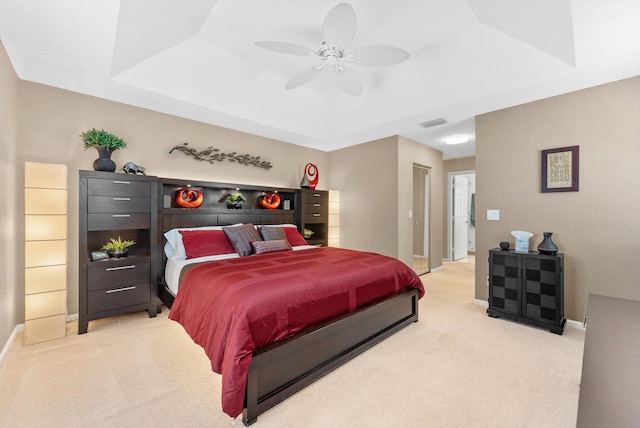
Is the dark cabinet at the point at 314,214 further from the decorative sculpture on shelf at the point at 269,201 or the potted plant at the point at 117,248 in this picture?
the potted plant at the point at 117,248

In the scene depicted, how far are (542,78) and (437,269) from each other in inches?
150

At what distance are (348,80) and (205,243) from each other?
98.1 inches

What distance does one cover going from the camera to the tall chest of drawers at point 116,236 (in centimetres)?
281

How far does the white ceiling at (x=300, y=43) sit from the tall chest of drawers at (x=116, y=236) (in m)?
1.10

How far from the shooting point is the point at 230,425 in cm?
161

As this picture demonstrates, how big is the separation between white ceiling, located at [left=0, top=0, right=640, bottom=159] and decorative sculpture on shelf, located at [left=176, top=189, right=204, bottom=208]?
1.08m

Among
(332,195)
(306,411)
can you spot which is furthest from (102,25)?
(332,195)

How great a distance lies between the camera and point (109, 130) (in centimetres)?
330

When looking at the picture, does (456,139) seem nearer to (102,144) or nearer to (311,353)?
(311,353)

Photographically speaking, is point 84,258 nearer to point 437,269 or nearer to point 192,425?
point 192,425

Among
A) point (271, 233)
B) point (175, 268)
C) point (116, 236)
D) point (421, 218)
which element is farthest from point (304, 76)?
point (421, 218)

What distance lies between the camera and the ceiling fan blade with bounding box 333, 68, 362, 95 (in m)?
2.77

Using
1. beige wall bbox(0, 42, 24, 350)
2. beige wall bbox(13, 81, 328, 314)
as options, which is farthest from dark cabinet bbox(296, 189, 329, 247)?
beige wall bbox(0, 42, 24, 350)

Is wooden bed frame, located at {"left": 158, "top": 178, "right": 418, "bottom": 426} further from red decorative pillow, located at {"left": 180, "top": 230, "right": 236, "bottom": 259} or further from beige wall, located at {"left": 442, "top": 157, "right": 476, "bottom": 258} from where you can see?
beige wall, located at {"left": 442, "top": 157, "right": 476, "bottom": 258}
